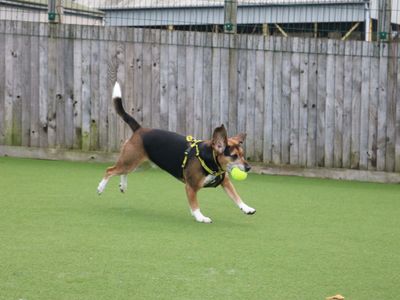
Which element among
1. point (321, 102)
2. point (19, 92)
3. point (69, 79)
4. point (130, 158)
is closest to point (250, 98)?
point (321, 102)

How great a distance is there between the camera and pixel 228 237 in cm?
670

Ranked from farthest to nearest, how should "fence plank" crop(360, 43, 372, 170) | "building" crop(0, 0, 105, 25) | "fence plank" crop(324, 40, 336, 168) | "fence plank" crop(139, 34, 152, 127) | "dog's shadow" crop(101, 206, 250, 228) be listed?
"building" crop(0, 0, 105, 25) < "fence plank" crop(139, 34, 152, 127) < "fence plank" crop(324, 40, 336, 168) < "fence plank" crop(360, 43, 372, 170) < "dog's shadow" crop(101, 206, 250, 228)

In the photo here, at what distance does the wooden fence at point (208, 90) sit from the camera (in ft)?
34.5

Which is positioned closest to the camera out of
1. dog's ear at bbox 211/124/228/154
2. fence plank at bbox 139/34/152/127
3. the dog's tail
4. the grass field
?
the grass field

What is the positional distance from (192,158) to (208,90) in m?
3.30

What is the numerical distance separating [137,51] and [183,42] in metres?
0.63

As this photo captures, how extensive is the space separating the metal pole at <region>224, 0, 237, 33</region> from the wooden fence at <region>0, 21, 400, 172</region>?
142 millimetres

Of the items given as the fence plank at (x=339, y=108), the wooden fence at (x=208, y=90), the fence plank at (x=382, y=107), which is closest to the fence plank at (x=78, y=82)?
the wooden fence at (x=208, y=90)

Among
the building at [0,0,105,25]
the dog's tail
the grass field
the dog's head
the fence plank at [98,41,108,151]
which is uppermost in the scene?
the building at [0,0,105,25]

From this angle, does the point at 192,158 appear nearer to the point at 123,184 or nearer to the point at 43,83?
the point at 123,184

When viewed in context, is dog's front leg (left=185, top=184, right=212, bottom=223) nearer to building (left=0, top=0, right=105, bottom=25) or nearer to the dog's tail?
the dog's tail

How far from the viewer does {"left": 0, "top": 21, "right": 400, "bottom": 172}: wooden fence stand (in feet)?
34.5

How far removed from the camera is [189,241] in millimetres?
6465

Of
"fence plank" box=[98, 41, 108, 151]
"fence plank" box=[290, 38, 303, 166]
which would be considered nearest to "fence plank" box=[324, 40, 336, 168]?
"fence plank" box=[290, 38, 303, 166]
